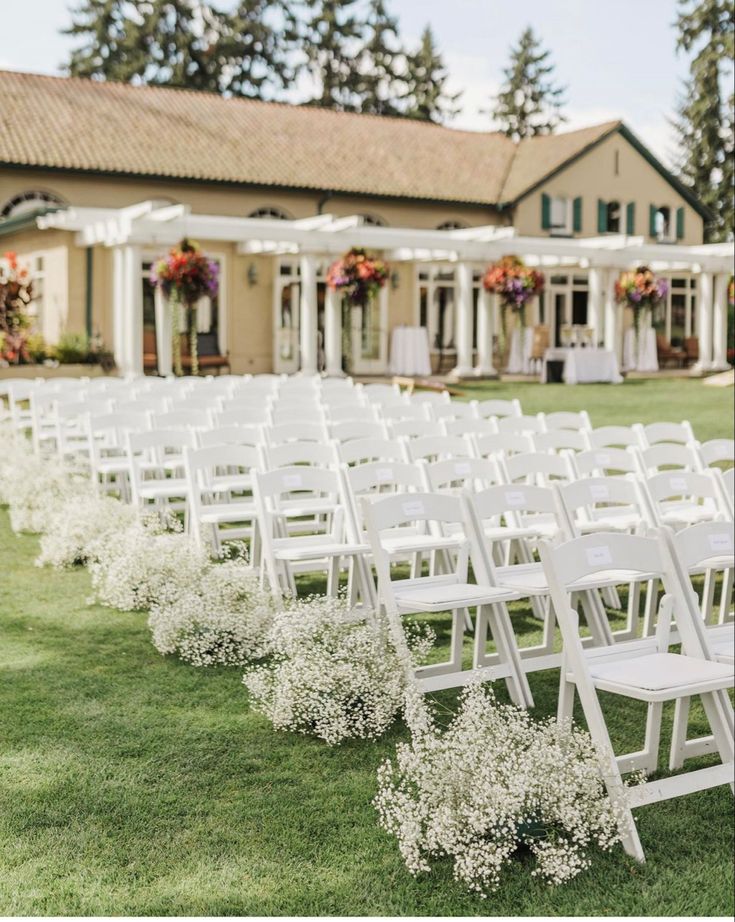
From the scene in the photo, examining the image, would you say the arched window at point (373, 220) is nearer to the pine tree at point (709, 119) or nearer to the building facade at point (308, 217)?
the building facade at point (308, 217)

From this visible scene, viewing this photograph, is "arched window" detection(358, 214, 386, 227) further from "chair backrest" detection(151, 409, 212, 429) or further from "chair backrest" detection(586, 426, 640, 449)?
"chair backrest" detection(586, 426, 640, 449)

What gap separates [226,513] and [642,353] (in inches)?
941

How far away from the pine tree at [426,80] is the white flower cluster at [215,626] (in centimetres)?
5064

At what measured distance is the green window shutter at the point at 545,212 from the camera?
34156mm

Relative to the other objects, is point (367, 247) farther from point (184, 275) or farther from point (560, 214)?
point (560, 214)

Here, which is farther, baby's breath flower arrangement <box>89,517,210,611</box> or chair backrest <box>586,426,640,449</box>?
chair backrest <box>586,426,640,449</box>

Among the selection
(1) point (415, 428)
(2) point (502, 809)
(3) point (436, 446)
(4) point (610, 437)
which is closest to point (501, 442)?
(3) point (436, 446)

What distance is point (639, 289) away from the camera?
27922 millimetres

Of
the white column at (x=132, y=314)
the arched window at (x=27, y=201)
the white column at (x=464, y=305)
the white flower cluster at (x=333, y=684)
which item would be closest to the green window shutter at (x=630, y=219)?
the white column at (x=464, y=305)

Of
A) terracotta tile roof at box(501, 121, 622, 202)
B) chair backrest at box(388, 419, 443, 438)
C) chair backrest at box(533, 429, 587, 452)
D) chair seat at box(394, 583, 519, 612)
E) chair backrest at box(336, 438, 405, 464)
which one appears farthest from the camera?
terracotta tile roof at box(501, 121, 622, 202)

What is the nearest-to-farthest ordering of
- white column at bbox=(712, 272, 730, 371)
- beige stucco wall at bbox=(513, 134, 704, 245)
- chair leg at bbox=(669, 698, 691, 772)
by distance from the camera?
chair leg at bbox=(669, 698, 691, 772) < white column at bbox=(712, 272, 730, 371) < beige stucco wall at bbox=(513, 134, 704, 245)

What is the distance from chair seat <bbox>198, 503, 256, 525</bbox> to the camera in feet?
24.6

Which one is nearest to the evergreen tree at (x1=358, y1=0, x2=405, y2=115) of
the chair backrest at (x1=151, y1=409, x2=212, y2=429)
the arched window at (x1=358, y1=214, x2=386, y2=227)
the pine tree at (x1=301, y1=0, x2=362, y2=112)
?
the pine tree at (x1=301, y1=0, x2=362, y2=112)

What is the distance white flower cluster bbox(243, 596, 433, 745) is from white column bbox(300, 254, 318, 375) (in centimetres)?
1894
